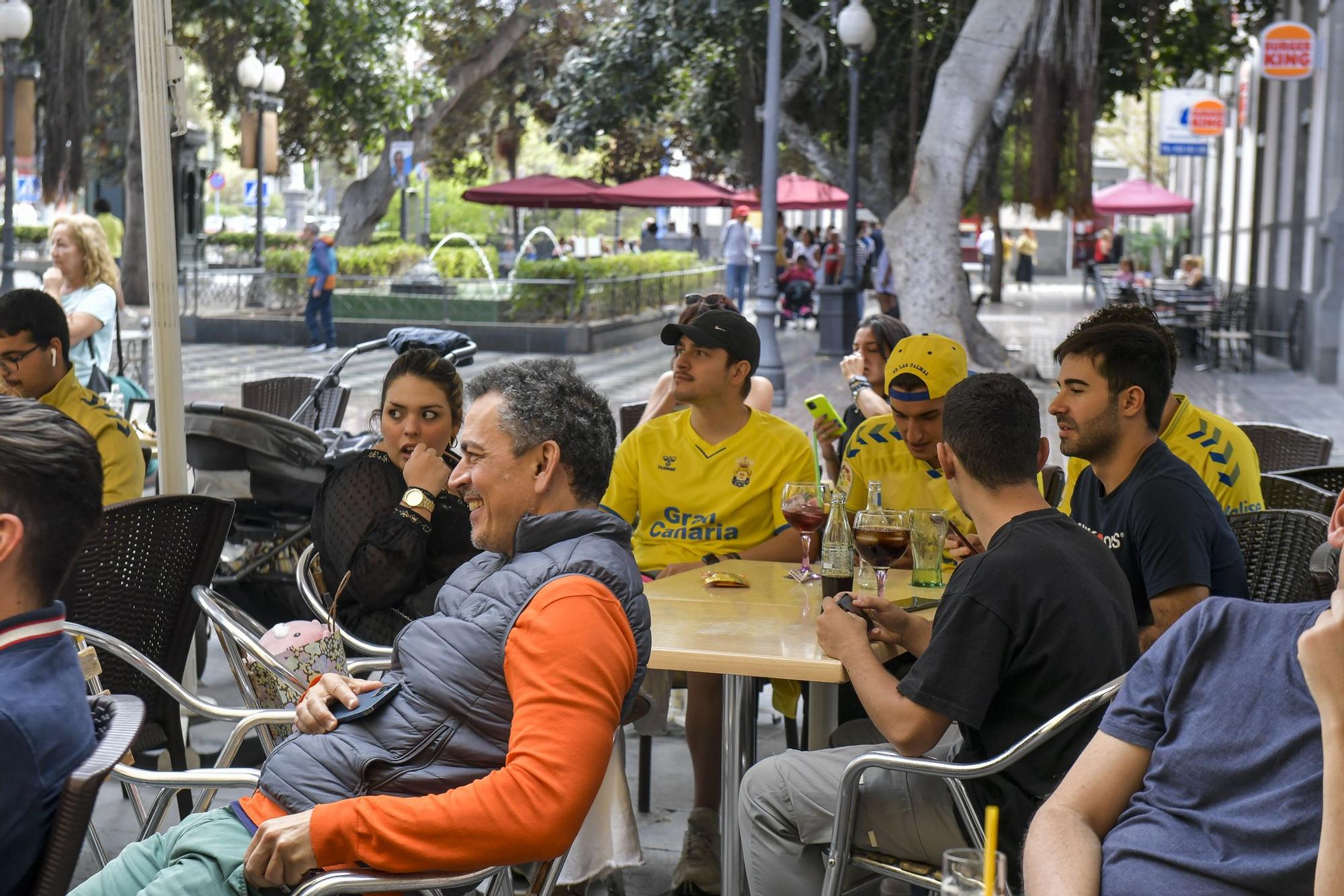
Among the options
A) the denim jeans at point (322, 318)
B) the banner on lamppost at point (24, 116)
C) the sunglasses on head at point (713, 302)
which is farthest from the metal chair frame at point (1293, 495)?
the denim jeans at point (322, 318)

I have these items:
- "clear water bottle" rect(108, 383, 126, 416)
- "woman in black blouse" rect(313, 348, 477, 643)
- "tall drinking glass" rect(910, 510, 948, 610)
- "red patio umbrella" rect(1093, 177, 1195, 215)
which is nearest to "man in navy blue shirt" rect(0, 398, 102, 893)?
"woman in black blouse" rect(313, 348, 477, 643)

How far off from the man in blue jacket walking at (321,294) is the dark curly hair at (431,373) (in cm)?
1658

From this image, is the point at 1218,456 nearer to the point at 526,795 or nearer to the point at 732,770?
the point at 732,770

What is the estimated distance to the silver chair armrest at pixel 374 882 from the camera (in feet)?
7.28

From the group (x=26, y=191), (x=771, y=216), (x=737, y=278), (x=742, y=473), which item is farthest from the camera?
(x=26, y=191)

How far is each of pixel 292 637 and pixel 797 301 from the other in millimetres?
Result: 23693

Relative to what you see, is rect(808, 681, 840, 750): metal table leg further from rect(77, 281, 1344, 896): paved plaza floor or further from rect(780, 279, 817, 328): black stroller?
rect(780, 279, 817, 328): black stroller

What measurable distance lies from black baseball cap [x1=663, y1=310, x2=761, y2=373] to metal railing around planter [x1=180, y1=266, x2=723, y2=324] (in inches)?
633

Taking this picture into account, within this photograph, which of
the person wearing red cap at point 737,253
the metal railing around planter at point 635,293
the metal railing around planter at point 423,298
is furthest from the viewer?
the person wearing red cap at point 737,253

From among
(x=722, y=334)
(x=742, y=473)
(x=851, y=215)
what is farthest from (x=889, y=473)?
(x=851, y=215)

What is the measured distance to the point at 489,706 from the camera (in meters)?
2.38

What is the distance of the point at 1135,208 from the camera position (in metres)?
35.9

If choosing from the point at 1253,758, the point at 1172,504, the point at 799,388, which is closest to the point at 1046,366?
the point at 799,388

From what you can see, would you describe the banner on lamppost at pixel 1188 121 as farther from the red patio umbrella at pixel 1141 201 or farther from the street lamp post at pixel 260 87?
the street lamp post at pixel 260 87
